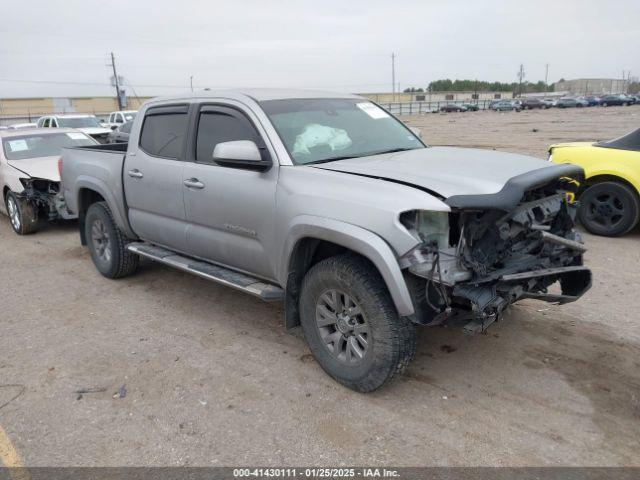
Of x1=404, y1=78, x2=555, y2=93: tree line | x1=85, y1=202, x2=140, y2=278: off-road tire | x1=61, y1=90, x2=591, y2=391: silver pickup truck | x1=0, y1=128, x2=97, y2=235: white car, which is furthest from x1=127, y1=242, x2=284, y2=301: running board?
x1=404, y1=78, x2=555, y2=93: tree line

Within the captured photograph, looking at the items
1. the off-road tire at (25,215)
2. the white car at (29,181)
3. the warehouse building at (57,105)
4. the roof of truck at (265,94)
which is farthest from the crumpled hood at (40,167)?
the warehouse building at (57,105)

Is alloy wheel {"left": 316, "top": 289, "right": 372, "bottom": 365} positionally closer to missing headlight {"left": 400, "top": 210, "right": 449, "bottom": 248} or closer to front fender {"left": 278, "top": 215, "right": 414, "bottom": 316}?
front fender {"left": 278, "top": 215, "right": 414, "bottom": 316}

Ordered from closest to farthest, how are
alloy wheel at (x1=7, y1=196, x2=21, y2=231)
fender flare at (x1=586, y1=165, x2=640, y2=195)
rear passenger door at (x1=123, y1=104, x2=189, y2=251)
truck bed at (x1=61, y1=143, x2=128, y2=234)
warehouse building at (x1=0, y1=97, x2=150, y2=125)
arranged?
rear passenger door at (x1=123, y1=104, x2=189, y2=251), truck bed at (x1=61, y1=143, x2=128, y2=234), fender flare at (x1=586, y1=165, x2=640, y2=195), alloy wheel at (x1=7, y1=196, x2=21, y2=231), warehouse building at (x1=0, y1=97, x2=150, y2=125)

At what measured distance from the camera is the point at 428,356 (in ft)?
13.3

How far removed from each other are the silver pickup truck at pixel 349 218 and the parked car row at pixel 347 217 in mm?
11

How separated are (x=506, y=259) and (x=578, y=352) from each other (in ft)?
4.03

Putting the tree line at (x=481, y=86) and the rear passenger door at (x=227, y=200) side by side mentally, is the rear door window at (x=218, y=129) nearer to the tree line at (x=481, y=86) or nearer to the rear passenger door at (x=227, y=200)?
the rear passenger door at (x=227, y=200)

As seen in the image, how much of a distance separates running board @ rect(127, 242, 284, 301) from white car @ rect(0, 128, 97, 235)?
3631 mm

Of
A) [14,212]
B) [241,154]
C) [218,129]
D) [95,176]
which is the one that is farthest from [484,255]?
[14,212]

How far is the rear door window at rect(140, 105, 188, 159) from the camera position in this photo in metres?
4.77

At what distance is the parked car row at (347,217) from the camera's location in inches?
124

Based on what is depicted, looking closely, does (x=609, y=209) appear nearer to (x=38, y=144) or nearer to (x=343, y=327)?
(x=343, y=327)

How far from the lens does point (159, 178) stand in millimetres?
4836

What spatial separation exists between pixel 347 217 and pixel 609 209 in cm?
529
